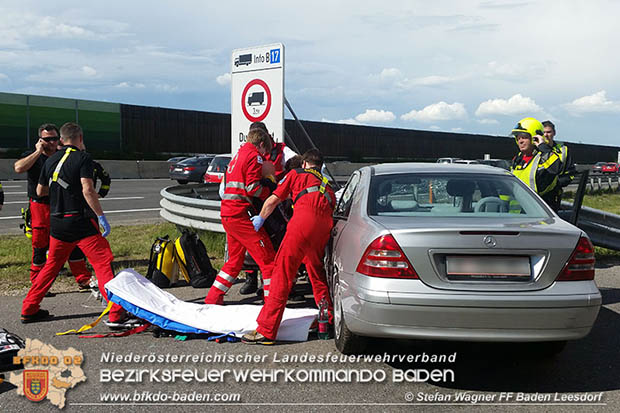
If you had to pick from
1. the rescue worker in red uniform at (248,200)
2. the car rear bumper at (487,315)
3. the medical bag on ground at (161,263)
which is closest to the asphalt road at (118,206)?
the medical bag on ground at (161,263)

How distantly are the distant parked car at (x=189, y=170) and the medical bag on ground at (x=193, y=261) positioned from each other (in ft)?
71.6

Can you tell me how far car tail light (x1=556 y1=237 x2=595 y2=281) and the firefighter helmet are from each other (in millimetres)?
2631

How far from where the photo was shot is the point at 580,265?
13.3 ft

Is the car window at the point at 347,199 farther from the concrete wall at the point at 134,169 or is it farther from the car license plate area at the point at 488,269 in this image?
the concrete wall at the point at 134,169

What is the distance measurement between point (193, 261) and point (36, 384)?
305 centimetres

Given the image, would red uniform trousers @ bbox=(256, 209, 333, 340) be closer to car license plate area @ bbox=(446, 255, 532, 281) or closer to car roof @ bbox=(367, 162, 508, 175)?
car roof @ bbox=(367, 162, 508, 175)

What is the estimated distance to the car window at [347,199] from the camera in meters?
Answer: 5.25

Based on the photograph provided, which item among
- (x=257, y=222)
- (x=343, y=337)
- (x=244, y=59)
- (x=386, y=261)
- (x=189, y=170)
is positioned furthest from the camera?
(x=189, y=170)

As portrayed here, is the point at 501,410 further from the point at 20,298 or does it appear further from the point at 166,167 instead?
the point at 166,167

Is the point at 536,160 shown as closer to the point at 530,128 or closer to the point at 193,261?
the point at 530,128

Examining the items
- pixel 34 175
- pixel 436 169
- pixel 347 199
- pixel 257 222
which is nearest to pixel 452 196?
pixel 436 169

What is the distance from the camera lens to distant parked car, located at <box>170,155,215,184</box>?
28.5 metres

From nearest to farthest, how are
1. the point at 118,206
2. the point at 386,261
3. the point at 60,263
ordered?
the point at 386,261, the point at 60,263, the point at 118,206

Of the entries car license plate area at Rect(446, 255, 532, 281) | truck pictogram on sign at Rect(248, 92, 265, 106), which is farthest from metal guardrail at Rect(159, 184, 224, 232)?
car license plate area at Rect(446, 255, 532, 281)
